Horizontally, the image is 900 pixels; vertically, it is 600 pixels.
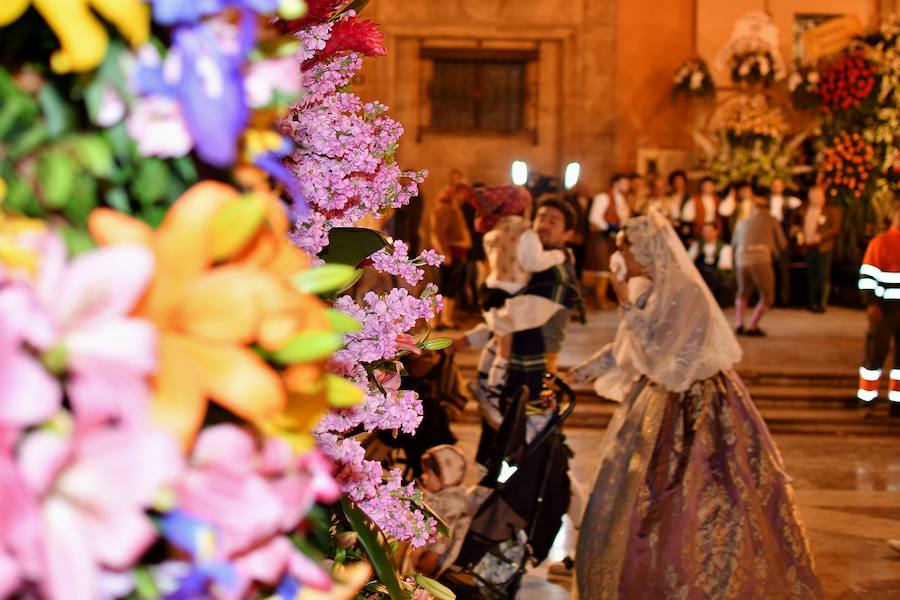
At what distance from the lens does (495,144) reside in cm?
1803

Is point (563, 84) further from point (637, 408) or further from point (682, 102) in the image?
point (637, 408)

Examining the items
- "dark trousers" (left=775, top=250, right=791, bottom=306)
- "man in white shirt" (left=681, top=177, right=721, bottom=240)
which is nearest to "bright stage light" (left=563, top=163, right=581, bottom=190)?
"man in white shirt" (left=681, top=177, right=721, bottom=240)

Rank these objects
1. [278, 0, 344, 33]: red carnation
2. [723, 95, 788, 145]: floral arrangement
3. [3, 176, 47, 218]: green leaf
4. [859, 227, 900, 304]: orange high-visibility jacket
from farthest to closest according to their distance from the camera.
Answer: [723, 95, 788, 145]: floral arrangement, [859, 227, 900, 304]: orange high-visibility jacket, [278, 0, 344, 33]: red carnation, [3, 176, 47, 218]: green leaf

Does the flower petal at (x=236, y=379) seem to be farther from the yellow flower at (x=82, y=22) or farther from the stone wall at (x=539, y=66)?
the stone wall at (x=539, y=66)

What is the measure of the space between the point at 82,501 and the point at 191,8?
0.28 m

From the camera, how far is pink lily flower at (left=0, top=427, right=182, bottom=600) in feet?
1.92

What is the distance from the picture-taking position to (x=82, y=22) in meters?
0.67

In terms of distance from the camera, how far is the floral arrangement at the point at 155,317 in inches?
23.5

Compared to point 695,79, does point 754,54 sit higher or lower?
higher

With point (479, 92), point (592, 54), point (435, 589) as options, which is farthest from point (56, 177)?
point (479, 92)

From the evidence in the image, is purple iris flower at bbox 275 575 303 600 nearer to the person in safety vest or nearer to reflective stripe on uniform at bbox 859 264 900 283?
the person in safety vest

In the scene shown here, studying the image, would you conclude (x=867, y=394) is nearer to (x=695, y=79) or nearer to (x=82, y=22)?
(x=695, y=79)

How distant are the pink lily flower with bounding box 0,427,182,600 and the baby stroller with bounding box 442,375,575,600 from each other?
4.22 meters

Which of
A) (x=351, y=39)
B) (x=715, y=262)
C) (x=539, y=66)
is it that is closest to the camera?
(x=351, y=39)
